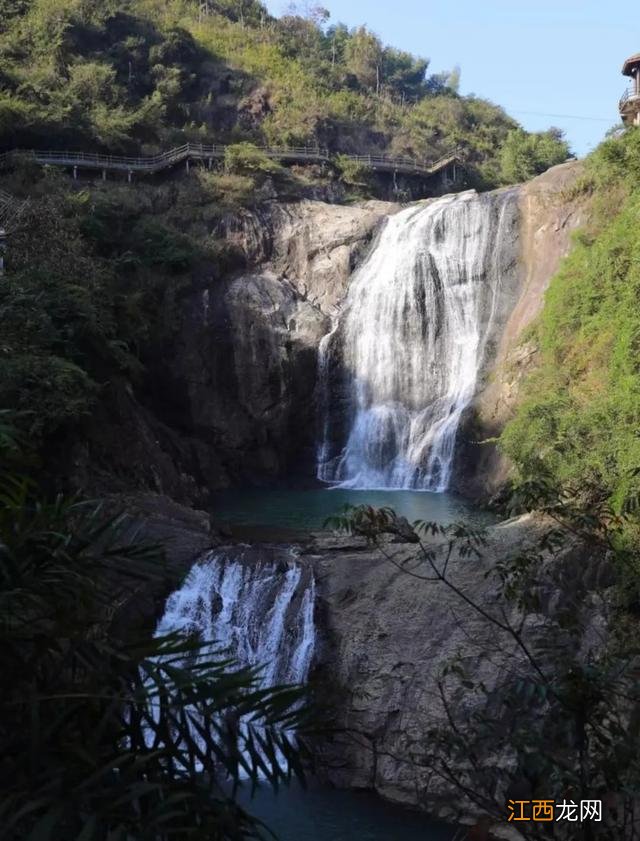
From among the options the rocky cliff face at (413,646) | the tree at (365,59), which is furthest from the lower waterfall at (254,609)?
the tree at (365,59)

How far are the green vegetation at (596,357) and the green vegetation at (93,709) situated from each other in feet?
31.4

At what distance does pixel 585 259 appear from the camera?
64.3ft

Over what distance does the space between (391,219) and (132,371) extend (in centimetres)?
1253

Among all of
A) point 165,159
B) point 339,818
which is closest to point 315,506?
point 339,818

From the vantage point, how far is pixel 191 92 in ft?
146

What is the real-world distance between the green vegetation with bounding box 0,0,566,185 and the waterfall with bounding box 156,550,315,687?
27544 millimetres

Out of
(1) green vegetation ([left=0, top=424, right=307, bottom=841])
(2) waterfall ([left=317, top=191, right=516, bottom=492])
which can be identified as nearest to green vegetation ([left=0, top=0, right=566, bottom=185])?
(2) waterfall ([left=317, top=191, right=516, bottom=492])

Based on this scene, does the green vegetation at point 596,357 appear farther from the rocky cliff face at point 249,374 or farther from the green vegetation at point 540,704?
the rocky cliff face at point 249,374

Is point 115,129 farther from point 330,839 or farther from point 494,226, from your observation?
point 330,839

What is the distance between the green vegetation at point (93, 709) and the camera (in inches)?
87.8

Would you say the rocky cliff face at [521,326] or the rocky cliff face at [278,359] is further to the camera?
the rocky cliff face at [278,359]

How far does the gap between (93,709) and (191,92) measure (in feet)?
153

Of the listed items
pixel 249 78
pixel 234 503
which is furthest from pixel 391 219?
pixel 249 78

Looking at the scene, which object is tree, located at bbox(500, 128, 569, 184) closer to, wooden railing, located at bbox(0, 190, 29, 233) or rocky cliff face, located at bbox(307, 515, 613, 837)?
wooden railing, located at bbox(0, 190, 29, 233)
